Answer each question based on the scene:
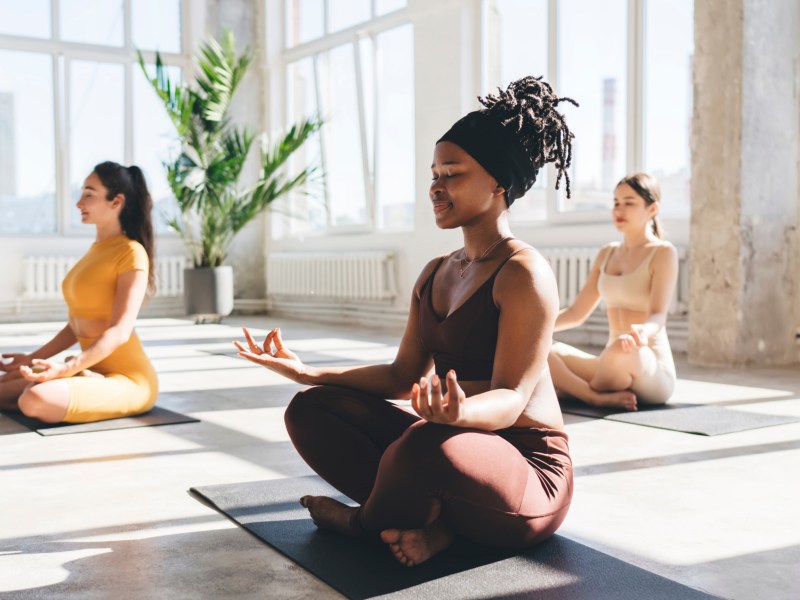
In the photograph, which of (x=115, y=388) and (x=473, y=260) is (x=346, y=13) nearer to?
(x=115, y=388)

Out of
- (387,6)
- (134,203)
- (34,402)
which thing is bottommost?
(34,402)

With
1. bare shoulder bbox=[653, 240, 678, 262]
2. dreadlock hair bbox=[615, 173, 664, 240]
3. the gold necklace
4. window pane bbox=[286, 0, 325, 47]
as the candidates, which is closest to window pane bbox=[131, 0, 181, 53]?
window pane bbox=[286, 0, 325, 47]

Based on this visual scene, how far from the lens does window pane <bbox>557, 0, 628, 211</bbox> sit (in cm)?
673

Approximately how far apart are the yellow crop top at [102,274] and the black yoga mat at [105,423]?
0.39m

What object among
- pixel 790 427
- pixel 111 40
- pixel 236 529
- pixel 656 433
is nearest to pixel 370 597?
pixel 236 529

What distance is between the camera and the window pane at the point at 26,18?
30.4 ft

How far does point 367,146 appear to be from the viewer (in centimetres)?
909

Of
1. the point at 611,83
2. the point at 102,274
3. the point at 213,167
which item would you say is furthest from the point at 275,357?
the point at 213,167

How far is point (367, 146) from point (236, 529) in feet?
23.7

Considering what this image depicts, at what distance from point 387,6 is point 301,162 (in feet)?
6.63

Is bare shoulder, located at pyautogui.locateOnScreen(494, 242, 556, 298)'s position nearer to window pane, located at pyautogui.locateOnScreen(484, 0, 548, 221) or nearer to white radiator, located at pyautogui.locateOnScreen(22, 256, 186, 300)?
window pane, located at pyautogui.locateOnScreen(484, 0, 548, 221)

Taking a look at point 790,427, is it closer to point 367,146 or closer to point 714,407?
point 714,407

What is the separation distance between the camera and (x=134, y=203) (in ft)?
11.6

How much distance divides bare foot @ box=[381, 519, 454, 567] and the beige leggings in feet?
7.05
